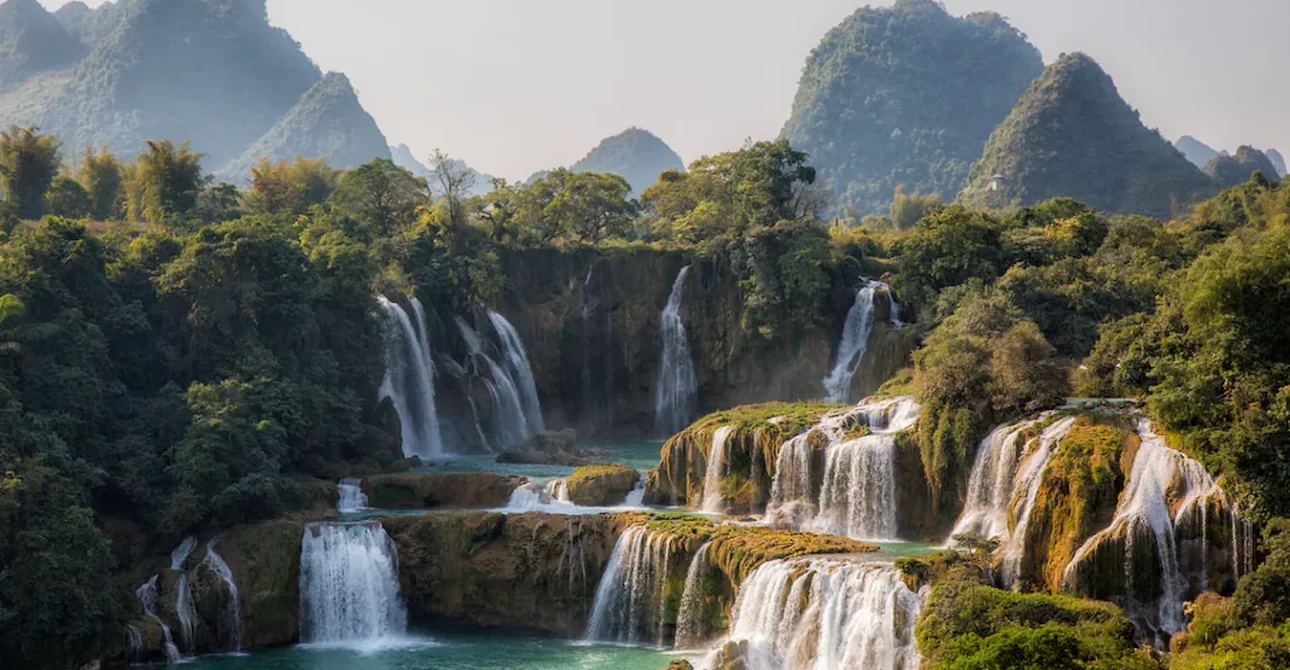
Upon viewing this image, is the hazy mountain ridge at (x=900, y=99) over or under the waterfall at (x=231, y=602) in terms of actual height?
over

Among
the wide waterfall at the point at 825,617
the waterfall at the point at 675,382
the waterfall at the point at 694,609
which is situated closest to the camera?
the wide waterfall at the point at 825,617

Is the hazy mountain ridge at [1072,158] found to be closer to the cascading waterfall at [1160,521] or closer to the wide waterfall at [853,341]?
the wide waterfall at [853,341]

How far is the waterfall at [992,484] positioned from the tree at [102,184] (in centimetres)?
3415

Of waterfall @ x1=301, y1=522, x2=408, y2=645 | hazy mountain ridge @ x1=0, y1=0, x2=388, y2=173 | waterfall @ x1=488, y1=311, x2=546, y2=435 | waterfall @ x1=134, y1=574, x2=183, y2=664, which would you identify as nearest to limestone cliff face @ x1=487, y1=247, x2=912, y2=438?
waterfall @ x1=488, y1=311, x2=546, y2=435

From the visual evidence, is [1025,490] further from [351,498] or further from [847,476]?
[351,498]

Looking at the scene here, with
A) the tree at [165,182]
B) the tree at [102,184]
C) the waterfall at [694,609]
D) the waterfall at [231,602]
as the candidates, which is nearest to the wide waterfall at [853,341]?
the waterfall at [694,609]

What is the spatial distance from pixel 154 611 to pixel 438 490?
8.02m

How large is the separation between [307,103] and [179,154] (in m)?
98.7

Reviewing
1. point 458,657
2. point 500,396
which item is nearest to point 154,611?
point 458,657

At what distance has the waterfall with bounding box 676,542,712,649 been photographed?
25.1 m

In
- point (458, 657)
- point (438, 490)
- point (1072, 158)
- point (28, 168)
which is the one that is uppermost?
point (1072, 158)

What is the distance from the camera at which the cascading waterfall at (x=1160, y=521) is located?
66.7 ft

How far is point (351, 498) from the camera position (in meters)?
32.1

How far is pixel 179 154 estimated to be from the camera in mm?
44250
